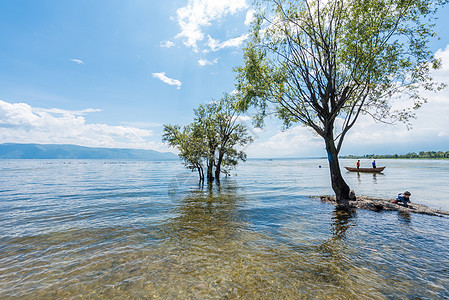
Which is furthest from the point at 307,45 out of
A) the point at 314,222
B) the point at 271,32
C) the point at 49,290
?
the point at 49,290

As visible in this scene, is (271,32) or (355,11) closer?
(355,11)

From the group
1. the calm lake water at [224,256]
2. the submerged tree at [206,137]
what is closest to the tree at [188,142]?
the submerged tree at [206,137]

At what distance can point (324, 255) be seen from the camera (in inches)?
326

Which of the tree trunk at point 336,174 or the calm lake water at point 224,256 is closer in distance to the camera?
the calm lake water at point 224,256

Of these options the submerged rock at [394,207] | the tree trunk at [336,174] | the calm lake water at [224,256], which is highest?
the tree trunk at [336,174]

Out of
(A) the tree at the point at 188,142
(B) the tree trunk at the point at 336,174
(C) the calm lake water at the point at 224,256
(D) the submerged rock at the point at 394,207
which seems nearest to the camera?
(C) the calm lake water at the point at 224,256

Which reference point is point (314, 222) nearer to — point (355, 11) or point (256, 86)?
point (256, 86)

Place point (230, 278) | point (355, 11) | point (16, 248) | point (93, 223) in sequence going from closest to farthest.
A: point (230, 278), point (16, 248), point (93, 223), point (355, 11)

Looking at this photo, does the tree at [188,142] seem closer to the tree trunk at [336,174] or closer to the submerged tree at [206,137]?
the submerged tree at [206,137]

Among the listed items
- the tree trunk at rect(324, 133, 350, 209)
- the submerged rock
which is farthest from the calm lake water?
the tree trunk at rect(324, 133, 350, 209)

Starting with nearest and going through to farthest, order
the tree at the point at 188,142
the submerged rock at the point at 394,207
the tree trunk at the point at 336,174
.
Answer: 1. the submerged rock at the point at 394,207
2. the tree trunk at the point at 336,174
3. the tree at the point at 188,142

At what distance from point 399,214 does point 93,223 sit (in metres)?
23.7

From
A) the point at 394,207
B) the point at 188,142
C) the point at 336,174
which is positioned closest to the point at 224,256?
the point at 336,174

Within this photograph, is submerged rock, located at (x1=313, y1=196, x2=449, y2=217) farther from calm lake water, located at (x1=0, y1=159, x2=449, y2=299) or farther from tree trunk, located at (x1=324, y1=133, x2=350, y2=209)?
calm lake water, located at (x1=0, y1=159, x2=449, y2=299)
